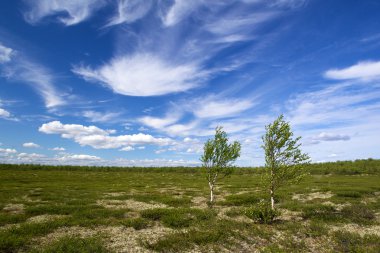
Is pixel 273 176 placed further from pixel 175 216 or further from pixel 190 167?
pixel 190 167

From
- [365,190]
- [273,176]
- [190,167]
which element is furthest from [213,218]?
[190,167]

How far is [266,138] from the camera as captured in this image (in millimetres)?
28234

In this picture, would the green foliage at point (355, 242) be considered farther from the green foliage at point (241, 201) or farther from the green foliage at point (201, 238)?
the green foliage at point (241, 201)

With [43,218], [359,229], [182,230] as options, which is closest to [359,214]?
[359,229]

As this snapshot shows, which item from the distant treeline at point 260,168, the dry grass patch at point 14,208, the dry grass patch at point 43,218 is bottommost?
the dry grass patch at point 43,218

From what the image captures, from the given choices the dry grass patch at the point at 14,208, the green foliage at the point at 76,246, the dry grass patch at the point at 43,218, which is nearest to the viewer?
the green foliage at the point at 76,246

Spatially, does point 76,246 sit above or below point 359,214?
above

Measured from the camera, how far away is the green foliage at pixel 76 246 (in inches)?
611

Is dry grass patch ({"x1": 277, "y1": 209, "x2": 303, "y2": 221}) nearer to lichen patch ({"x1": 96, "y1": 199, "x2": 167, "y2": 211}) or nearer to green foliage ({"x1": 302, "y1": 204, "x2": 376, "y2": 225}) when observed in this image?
green foliage ({"x1": 302, "y1": 204, "x2": 376, "y2": 225})

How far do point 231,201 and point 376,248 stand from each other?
66.9ft

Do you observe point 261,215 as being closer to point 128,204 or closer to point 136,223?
point 136,223

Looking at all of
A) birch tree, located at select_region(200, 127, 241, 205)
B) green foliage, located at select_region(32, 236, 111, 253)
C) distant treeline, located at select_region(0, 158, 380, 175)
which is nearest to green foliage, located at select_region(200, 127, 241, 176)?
birch tree, located at select_region(200, 127, 241, 205)

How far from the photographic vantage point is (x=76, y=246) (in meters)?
16.2

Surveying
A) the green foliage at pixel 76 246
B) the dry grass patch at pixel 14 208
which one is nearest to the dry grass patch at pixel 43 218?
the dry grass patch at pixel 14 208
